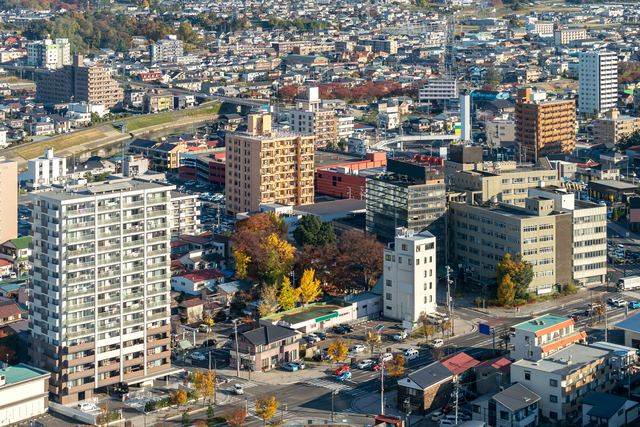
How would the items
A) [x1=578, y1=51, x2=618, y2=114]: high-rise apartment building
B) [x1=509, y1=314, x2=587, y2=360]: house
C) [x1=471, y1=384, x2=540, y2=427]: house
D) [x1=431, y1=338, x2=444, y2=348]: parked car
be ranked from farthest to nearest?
[x1=578, y1=51, x2=618, y2=114]: high-rise apartment building, [x1=431, y1=338, x2=444, y2=348]: parked car, [x1=509, y1=314, x2=587, y2=360]: house, [x1=471, y1=384, x2=540, y2=427]: house

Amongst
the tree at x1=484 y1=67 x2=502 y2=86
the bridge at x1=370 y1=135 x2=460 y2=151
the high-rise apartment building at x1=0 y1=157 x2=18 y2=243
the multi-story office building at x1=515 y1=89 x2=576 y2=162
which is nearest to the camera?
the high-rise apartment building at x1=0 y1=157 x2=18 y2=243

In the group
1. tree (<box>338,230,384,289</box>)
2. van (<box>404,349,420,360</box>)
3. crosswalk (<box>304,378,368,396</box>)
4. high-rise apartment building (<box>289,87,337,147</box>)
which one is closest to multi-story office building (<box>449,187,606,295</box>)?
tree (<box>338,230,384,289</box>)

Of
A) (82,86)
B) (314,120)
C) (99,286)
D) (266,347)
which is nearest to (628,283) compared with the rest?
(266,347)

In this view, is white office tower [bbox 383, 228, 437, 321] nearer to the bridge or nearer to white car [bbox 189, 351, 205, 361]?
white car [bbox 189, 351, 205, 361]

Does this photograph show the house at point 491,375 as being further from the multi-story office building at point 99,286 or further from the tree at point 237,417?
the multi-story office building at point 99,286

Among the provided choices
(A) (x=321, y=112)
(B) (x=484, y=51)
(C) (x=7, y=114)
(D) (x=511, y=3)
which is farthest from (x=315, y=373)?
(D) (x=511, y=3)

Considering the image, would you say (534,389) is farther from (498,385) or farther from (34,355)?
(34,355)

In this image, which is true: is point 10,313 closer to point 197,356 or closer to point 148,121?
point 197,356

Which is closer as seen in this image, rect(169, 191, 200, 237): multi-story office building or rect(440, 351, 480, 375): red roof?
rect(440, 351, 480, 375): red roof
